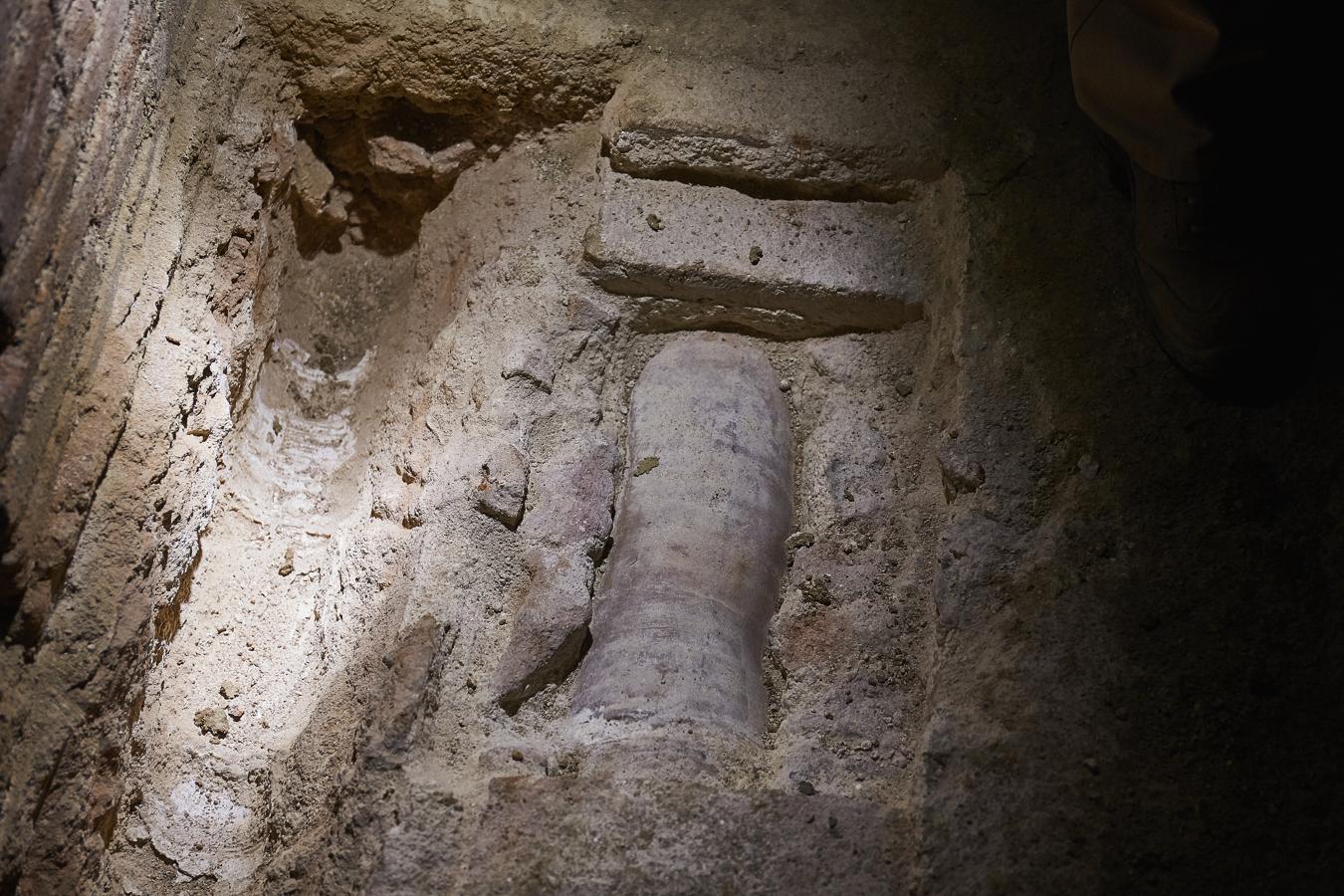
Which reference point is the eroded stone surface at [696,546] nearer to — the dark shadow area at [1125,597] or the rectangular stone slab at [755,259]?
the rectangular stone slab at [755,259]

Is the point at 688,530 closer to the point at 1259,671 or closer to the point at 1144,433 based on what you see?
the point at 1144,433

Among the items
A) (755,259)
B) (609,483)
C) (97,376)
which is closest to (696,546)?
(609,483)

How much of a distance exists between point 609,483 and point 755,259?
0.46 metres

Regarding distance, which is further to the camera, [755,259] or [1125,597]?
[755,259]

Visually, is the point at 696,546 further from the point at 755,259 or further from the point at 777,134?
the point at 777,134

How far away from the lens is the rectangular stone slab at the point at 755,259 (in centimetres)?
190

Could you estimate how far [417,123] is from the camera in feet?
6.81

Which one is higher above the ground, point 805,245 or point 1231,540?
point 805,245

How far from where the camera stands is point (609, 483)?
178cm

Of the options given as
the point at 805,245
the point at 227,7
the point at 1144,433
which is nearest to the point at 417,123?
the point at 227,7

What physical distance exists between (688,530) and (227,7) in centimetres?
116

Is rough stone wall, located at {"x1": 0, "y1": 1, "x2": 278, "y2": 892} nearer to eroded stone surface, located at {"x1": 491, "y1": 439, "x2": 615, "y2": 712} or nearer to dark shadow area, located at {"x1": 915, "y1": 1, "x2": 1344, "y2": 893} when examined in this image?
eroded stone surface, located at {"x1": 491, "y1": 439, "x2": 615, "y2": 712}

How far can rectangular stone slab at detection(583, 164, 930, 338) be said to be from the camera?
74.7 inches

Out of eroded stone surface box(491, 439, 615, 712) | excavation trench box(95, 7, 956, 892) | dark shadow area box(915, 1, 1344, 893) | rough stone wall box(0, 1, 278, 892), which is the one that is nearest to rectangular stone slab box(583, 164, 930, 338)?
excavation trench box(95, 7, 956, 892)
